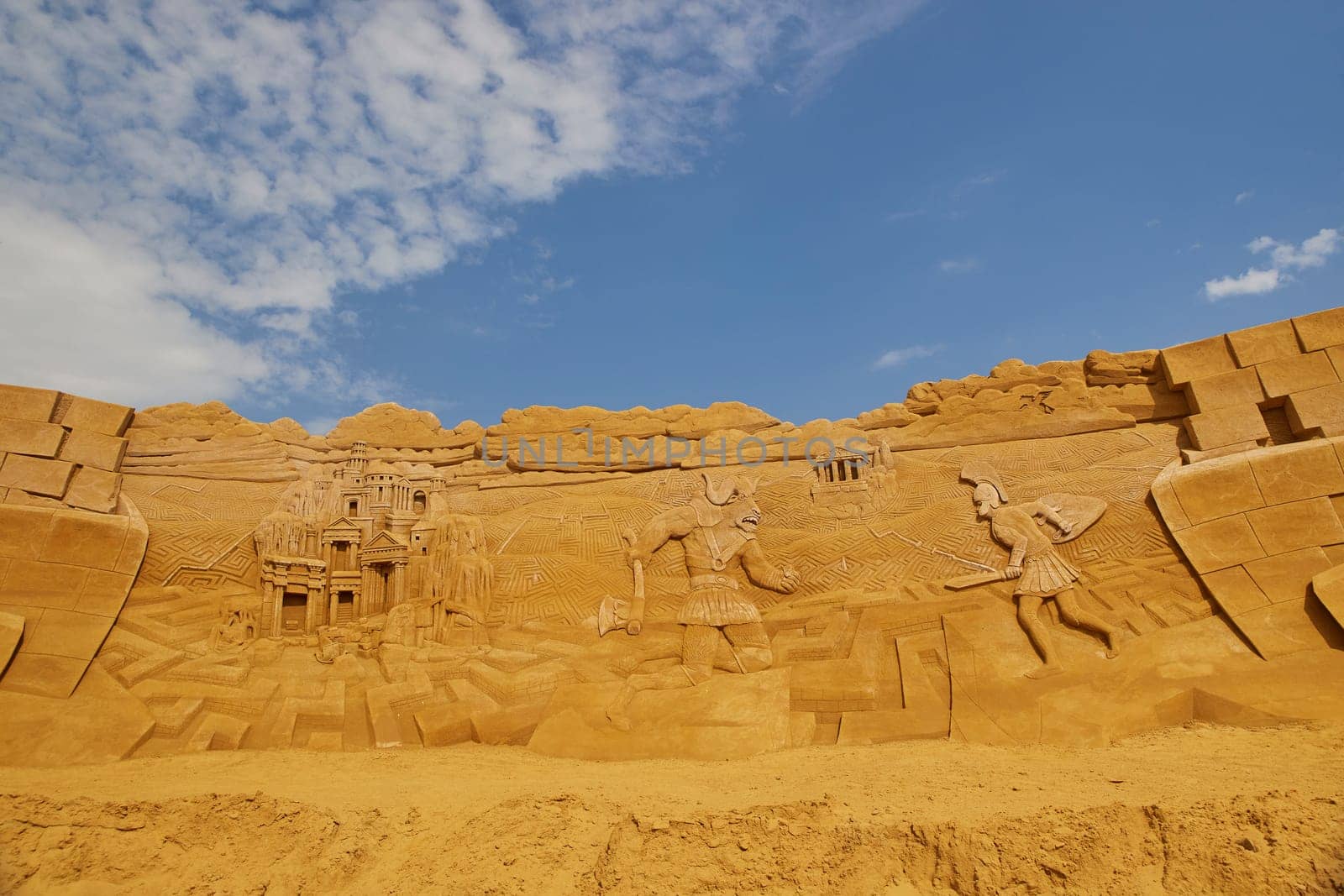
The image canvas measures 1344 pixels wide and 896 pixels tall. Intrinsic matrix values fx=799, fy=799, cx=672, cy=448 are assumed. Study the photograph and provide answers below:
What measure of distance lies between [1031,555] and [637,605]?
13.5 ft

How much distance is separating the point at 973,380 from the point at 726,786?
19.2ft

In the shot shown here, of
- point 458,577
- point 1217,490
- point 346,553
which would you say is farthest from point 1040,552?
point 346,553

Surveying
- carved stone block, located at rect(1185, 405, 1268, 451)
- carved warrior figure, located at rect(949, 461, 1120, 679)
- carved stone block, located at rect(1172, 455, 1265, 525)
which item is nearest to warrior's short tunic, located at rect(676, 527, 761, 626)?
carved warrior figure, located at rect(949, 461, 1120, 679)

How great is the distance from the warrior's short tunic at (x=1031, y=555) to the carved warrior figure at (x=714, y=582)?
2227 millimetres

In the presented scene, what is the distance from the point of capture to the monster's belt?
8.69 metres

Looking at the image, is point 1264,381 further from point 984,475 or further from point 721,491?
point 721,491

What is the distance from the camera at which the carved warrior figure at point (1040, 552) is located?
7578 mm

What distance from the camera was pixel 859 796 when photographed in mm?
5785

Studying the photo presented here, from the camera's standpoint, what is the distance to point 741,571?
8930 millimetres

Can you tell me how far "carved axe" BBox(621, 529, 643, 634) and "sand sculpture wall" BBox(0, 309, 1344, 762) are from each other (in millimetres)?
31

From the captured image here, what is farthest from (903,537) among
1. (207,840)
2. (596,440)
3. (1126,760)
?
(207,840)

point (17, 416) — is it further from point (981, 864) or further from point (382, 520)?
point (981, 864)


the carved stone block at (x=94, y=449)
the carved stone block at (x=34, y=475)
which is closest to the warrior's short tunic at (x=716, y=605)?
the carved stone block at (x=94, y=449)

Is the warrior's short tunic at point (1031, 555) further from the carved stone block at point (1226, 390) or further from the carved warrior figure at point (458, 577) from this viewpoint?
the carved warrior figure at point (458, 577)
